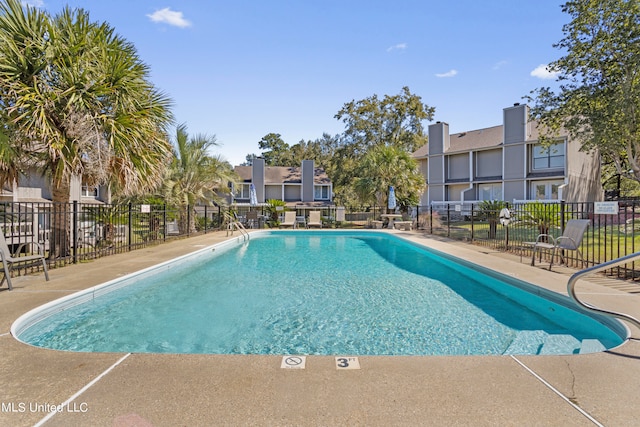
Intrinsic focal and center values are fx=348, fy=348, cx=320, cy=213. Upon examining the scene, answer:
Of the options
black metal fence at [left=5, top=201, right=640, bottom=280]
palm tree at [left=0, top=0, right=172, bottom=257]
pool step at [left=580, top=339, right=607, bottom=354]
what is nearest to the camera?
pool step at [left=580, top=339, right=607, bottom=354]

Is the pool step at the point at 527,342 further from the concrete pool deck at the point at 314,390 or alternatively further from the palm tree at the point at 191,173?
the palm tree at the point at 191,173

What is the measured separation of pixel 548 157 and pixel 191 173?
24329mm

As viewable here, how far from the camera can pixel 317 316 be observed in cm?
554

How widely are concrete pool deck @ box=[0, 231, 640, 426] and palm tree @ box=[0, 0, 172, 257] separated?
18.5ft

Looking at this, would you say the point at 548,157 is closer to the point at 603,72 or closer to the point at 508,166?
the point at 508,166

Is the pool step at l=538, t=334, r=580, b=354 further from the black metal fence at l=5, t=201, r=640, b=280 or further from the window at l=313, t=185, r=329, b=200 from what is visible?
the window at l=313, t=185, r=329, b=200

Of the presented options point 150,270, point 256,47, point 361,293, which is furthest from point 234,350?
point 256,47

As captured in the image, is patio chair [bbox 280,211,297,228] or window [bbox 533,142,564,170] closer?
patio chair [bbox 280,211,297,228]

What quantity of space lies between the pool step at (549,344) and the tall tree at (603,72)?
42.0ft

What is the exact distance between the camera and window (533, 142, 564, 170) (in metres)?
24.5

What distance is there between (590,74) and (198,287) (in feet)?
58.2

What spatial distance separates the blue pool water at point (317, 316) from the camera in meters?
4.34

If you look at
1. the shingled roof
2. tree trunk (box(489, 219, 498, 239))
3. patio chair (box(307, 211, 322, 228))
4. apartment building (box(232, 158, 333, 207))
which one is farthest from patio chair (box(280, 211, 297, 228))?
tree trunk (box(489, 219, 498, 239))

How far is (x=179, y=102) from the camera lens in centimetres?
1036
